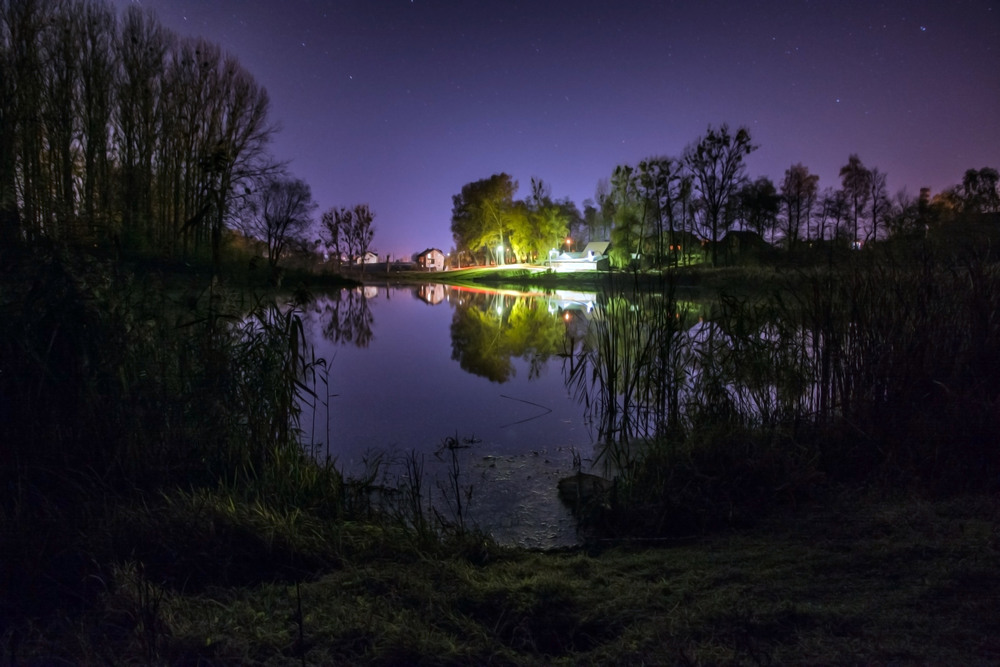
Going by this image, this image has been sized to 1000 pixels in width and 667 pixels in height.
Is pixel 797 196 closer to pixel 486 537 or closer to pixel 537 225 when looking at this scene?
pixel 537 225

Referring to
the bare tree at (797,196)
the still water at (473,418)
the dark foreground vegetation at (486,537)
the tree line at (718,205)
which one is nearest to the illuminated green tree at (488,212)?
the tree line at (718,205)

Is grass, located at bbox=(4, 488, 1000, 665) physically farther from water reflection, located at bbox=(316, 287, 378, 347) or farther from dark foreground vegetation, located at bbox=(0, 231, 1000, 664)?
water reflection, located at bbox=(316, 287, 378, 347)

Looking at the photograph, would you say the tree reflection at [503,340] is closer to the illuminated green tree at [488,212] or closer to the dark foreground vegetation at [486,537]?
the dark foreground vegetation at [486,537]

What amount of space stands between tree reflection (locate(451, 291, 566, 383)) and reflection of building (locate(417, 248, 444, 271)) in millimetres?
83865

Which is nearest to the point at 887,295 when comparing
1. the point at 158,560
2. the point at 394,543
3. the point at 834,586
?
the point at 834,586

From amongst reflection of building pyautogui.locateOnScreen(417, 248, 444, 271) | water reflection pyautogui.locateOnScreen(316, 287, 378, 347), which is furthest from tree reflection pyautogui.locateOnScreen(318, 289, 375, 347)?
reflection of building pyautogui.locateOnScreen(417, 248, 444, 271)

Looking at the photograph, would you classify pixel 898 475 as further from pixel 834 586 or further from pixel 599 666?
pixel 599 666

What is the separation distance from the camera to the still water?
4.36 meters

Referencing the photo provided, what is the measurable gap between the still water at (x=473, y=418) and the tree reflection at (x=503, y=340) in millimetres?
42

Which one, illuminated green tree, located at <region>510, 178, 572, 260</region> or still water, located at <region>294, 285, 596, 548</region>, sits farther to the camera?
illuminated green tree, located at <region>510, 178, 572, 260</region>

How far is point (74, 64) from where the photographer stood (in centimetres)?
1680

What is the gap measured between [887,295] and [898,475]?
172cm

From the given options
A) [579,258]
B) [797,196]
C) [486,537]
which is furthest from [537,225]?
A: [486,537]

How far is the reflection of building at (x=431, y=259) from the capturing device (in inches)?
4067
